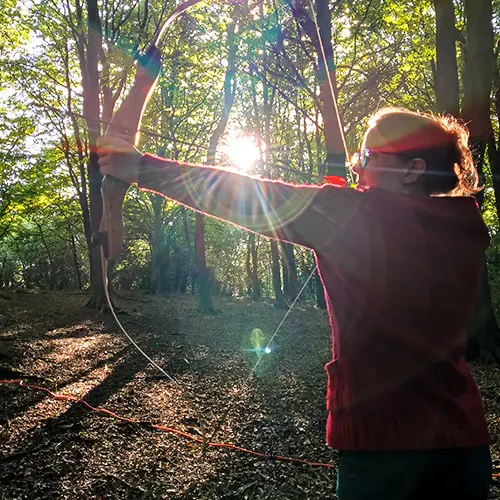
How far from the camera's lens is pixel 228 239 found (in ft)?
131

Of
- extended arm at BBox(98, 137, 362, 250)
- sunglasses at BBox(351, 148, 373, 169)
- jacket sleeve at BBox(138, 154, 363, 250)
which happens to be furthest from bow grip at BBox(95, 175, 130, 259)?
sunglasses at BBox(351, 148, 373, 169)

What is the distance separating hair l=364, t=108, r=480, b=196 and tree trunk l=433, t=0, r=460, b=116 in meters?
6.43

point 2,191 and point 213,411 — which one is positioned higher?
point 2,191

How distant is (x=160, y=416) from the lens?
5.42m

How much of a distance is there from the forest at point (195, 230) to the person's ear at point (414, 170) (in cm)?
119

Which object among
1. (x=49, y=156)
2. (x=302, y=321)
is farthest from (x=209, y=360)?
(x=49, y=156)

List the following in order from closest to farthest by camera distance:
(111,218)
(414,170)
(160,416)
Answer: (414,170)
(111,218)
(160,416)

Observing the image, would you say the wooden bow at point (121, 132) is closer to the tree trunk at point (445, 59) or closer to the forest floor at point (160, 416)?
the forest floor at point (160, 416)

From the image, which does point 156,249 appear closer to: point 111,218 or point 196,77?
point 196,77

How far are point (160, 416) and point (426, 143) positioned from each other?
479 cm

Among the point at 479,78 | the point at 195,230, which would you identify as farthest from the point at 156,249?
the point at 479,78

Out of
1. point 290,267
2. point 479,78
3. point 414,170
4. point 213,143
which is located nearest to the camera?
point 414,170

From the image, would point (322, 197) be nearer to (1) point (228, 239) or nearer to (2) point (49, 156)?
(2) point (49, 156)

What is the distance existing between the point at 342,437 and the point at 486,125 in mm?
7269
